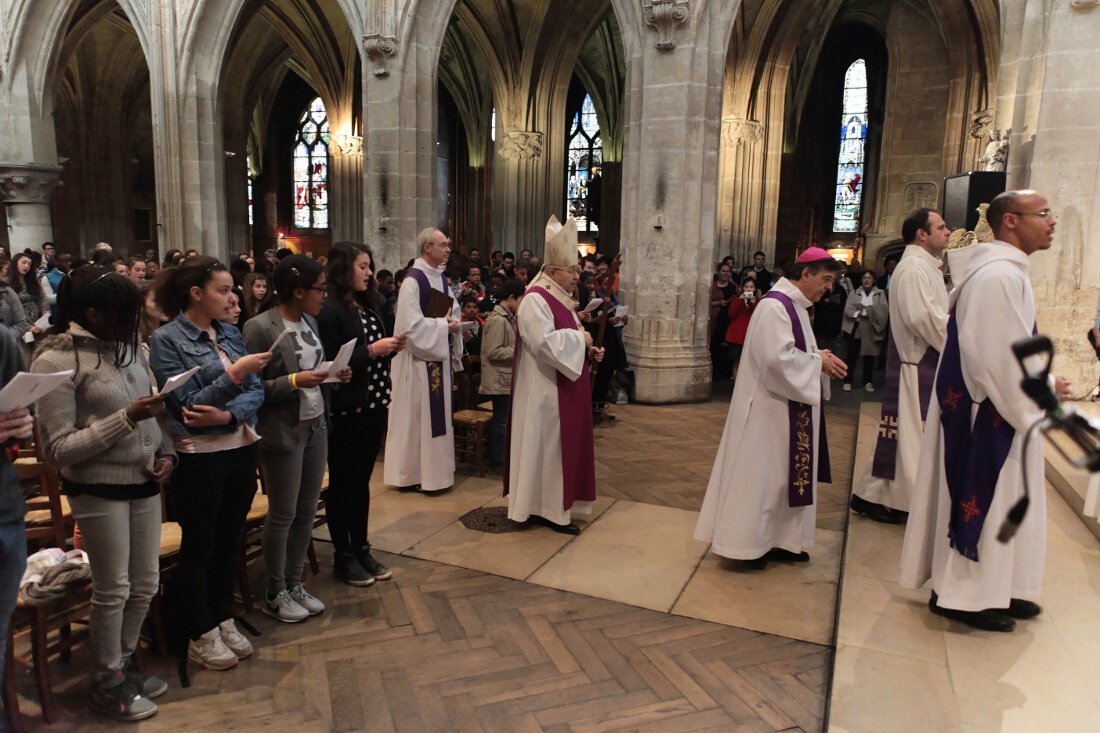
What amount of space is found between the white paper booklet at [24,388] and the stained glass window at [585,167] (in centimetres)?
2104

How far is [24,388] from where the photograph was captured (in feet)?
6.28

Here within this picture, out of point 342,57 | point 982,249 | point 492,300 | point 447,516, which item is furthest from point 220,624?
point 342,57

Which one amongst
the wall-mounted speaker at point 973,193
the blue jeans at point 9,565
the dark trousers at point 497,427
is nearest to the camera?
the blue jeans at point 9,565

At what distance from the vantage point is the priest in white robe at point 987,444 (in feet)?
9.65

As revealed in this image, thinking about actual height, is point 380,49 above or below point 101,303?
above

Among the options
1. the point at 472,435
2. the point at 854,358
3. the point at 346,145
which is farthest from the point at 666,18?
the point at 346,145

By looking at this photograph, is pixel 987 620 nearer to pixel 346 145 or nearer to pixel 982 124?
pixel 982 124

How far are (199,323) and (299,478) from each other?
31.1 inches

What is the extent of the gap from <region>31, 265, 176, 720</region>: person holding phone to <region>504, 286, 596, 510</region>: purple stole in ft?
7.28

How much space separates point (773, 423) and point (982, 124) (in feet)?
34.0

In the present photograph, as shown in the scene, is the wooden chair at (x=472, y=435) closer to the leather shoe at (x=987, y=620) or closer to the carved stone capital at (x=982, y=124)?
the leather shoe at (x=987, y=620)

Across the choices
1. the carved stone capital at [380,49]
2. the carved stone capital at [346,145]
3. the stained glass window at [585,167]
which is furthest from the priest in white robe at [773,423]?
the stained glass window at [585,167]

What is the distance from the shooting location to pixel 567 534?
450 centimetres

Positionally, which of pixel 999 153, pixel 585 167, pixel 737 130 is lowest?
pixel 999 153
